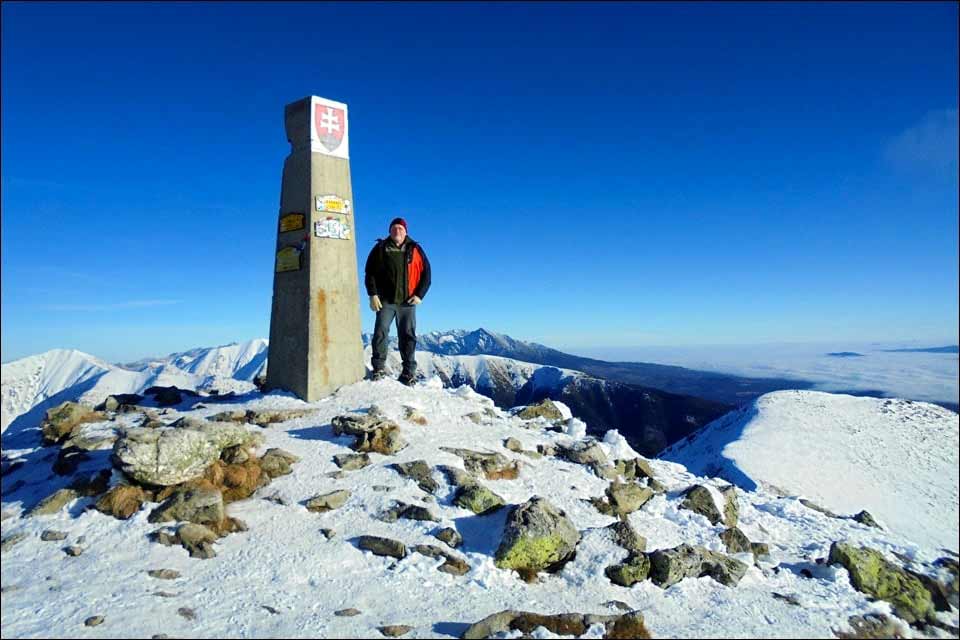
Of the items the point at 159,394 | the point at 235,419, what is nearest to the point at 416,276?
the point at 235,419

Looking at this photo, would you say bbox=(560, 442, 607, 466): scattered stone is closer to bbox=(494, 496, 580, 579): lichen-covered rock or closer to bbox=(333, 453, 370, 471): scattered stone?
bbox=(494, 496, 580, 579): lichen-covered rock

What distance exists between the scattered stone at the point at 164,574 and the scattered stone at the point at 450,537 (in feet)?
10.5

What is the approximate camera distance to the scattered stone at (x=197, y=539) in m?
6.46

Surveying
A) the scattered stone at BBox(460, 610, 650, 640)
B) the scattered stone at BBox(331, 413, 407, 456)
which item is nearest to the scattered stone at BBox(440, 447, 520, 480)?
the scattered stone at BBox(331, 413, 407, 456)

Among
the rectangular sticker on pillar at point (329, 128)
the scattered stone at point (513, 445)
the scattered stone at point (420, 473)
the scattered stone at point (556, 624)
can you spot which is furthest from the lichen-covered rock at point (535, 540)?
the rectangular sticker on pillar at point (329, 128)

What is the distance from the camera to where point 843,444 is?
69.0m

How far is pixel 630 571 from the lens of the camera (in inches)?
275

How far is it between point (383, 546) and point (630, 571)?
3325 millimetres

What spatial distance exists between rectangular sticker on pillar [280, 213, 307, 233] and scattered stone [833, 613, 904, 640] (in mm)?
12312

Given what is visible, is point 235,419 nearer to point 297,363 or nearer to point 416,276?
point 297,363

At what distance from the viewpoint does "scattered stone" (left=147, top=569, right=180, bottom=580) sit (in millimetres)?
Answer: 5914

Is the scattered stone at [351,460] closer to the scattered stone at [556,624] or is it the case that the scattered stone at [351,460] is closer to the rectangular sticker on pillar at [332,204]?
the scattered stone at [556,624]

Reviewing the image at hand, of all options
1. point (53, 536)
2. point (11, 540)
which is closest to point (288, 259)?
point (53, 536)

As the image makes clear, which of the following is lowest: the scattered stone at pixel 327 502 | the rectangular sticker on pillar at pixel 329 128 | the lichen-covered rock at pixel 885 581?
the lichen-covered rock at pixel 885 581
